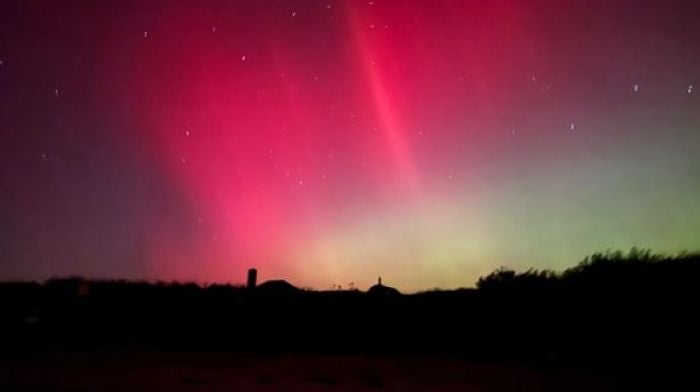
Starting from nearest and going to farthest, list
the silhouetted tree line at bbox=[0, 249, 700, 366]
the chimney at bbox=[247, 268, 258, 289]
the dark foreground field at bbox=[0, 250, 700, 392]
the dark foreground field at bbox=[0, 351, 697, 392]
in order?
the dark foreground field at bbox=[0, 351, 697, 392]
the dark foreground field at bbox=[0, 250, 700, 392]
the silhouetted tree line at bbox=[0, 249, 700, 366]
the chimney at bbox=[247, 268, 258, 289]

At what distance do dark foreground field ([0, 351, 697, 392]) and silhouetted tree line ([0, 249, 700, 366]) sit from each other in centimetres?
138

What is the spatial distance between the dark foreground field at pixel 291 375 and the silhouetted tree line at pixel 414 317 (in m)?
1.38

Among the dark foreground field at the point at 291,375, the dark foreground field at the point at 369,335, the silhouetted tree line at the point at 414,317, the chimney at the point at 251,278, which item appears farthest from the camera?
the chimney at the point at 251,278

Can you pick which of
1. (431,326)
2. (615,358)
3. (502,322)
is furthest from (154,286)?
(615,358)

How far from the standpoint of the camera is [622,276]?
55.5 feet

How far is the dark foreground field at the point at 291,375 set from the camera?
1260cm

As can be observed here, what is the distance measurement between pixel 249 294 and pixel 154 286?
5.66 metres

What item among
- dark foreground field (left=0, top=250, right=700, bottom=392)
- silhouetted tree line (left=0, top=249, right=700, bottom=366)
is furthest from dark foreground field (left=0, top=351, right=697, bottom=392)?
silhouetted tree line (left=0, top=249, right=700, bottom=366)

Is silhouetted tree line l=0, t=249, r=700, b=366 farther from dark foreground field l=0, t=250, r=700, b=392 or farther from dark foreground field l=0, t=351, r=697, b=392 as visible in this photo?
dark foreground field l=0, t=351, r=697, b=392

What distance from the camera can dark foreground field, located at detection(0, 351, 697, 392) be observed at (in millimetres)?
12602

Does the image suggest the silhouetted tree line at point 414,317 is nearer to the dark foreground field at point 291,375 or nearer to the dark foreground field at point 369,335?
the dark foreground field at point 369,335

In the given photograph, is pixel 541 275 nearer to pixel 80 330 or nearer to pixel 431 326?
pixel 431 326

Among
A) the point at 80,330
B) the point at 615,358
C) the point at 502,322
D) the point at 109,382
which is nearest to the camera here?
the point at 109,382

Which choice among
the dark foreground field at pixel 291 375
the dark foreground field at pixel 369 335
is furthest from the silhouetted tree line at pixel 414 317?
the dark foreground field at pixel 291 375
